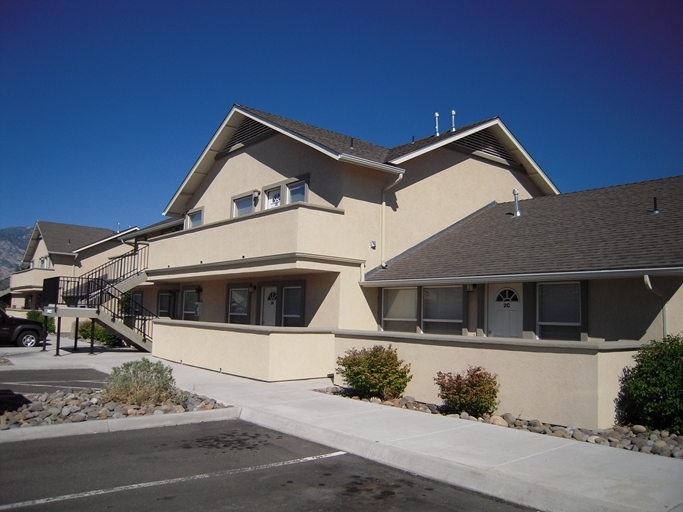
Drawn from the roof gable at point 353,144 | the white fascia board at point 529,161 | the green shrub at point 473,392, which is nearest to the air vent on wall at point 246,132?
the roof gable at point 353,144

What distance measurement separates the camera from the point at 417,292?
55.6ft

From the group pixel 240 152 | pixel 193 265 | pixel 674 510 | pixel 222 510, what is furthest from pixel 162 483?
pixel 240 152

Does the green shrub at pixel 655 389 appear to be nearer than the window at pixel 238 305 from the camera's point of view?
Yes

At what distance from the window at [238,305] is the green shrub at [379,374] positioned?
8392 millimetres

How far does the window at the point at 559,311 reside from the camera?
13656 mm

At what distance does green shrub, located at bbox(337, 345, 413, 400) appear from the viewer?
41.2ft

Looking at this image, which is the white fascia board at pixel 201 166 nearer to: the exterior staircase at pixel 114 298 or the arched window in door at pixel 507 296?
the exterior staircase at pixel 114 298

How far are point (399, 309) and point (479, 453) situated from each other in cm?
943

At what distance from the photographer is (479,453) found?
8086 millimetres

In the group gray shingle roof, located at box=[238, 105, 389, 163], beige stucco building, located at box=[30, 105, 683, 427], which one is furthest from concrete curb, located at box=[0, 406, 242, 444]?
gray shingle roof, located at box=[238, 105, 389, 163]

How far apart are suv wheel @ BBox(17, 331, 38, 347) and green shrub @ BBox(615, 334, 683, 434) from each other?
26.4m

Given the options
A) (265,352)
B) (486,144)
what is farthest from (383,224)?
(486,144)

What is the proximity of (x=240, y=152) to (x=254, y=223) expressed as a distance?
5.01 meters

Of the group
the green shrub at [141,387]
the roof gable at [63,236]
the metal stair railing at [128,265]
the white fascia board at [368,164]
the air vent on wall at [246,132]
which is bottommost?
the green shrub at [141,387]
